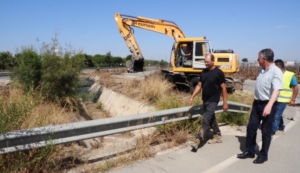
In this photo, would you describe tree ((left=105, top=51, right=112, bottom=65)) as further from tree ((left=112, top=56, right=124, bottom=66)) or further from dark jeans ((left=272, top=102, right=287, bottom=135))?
dark jeans ((left=272, top=102, right=287, bottom=135))

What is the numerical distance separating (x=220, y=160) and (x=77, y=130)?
2575 mm

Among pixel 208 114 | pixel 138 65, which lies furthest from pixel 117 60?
pixel 208 114

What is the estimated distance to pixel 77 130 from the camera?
407 centimetres

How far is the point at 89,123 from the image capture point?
4.16 metres

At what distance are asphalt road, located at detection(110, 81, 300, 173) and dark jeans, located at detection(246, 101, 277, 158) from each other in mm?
252

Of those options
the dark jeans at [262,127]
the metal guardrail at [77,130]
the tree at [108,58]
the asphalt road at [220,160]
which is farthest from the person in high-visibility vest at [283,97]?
A: the tree at [108,58]

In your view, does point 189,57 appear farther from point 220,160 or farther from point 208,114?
point 220,160

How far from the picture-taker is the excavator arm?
54.4 ft

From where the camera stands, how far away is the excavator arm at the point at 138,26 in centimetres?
1660

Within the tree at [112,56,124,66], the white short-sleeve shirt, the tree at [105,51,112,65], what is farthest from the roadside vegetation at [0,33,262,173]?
the tree at [112,56,124,66]

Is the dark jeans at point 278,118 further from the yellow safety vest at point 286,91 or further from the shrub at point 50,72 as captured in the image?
the shrub at point 50,72

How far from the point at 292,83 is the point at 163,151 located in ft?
13.8

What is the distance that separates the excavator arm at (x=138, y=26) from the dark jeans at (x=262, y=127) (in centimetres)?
1167

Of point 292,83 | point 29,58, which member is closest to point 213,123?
point 292,83
